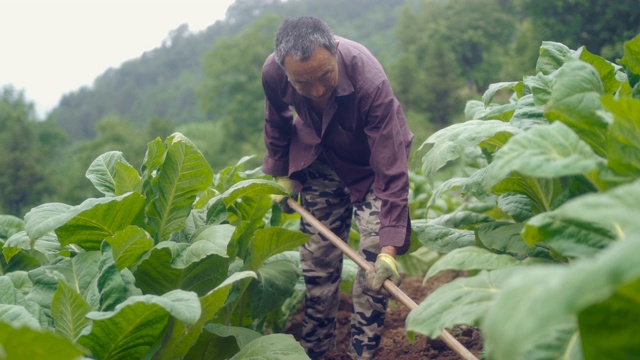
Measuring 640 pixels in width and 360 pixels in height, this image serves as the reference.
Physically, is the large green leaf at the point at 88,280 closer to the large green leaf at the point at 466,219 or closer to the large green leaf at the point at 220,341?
the large green leaf at the point at 220,341

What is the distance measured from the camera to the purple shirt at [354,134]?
3.04 metres

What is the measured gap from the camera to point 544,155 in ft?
5.65

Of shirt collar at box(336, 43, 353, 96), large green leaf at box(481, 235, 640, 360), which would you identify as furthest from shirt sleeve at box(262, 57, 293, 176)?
large green leaf at box(481, 235, 640, 360)

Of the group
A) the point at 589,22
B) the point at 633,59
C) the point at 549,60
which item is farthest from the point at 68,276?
the point at 589,22

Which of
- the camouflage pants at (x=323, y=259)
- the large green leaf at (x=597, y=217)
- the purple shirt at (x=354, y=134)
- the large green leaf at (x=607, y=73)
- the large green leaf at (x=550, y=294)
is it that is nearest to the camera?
the large green leaf at (x=550, y=294)

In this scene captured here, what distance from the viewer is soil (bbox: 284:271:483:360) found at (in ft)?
10.9

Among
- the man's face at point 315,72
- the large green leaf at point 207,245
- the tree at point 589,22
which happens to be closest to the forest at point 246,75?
the tree at point 589,22

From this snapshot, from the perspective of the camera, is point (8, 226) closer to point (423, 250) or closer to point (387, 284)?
point (387, 284)

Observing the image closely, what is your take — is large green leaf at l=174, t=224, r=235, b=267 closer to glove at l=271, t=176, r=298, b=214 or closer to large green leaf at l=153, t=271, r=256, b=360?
large green leaf at l=153, t=271, r=256, b=360

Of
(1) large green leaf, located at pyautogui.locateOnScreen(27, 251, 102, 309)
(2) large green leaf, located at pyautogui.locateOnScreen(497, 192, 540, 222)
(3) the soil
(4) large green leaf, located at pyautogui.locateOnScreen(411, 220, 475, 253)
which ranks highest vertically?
(1) large green leaf, located at pyautogui.locateOnScreen(27, 251, 102, 309)

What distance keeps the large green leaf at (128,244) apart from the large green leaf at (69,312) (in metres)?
0.26

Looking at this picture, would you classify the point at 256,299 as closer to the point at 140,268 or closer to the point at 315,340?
the point at 315,340

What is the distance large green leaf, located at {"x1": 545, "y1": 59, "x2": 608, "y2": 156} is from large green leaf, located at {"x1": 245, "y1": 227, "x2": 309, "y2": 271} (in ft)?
4.90

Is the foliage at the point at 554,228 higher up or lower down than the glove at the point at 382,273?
higher up
